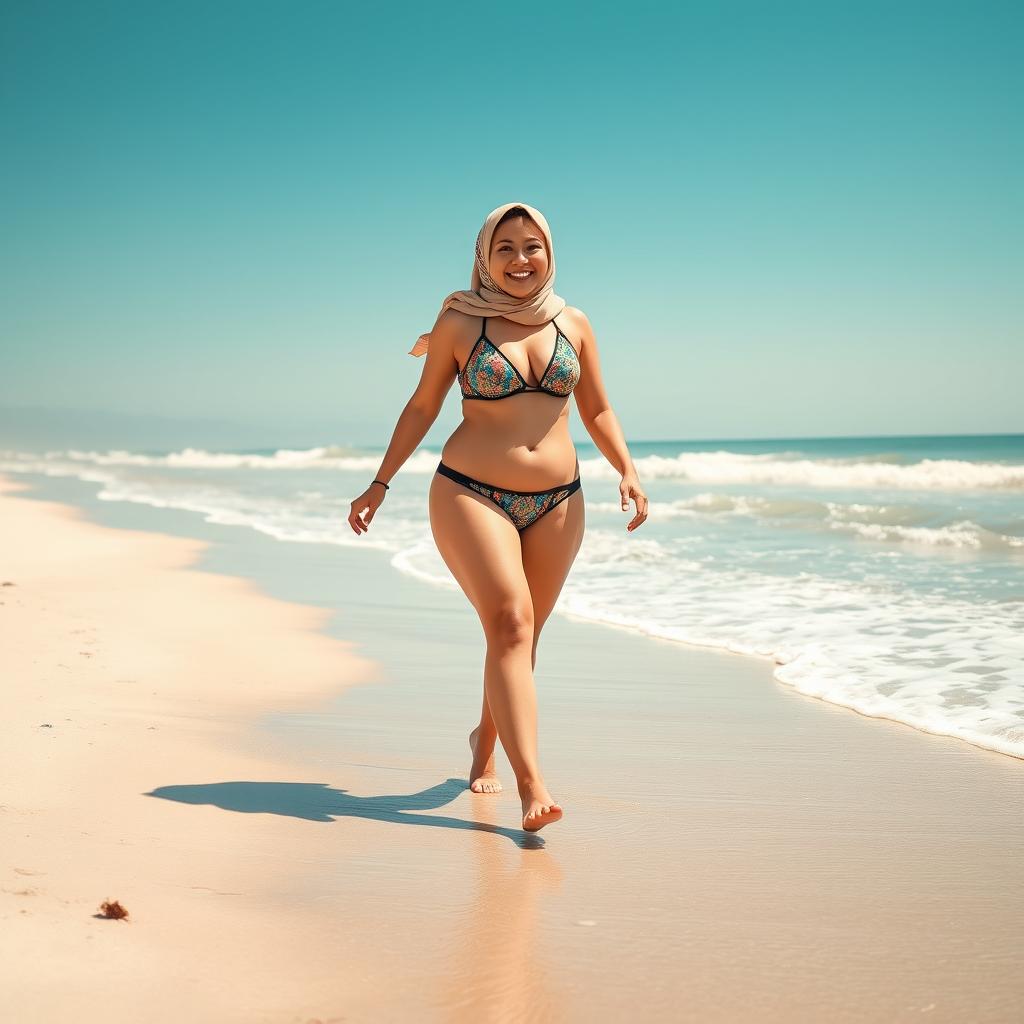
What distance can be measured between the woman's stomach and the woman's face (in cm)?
43

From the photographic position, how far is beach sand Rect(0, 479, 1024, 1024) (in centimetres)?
241

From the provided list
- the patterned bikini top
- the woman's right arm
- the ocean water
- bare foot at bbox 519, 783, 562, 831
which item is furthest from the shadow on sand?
the ocean water

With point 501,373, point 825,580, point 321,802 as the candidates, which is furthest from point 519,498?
point 825,580

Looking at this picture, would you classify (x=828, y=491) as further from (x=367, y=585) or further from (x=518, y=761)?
(x=518, y=761)

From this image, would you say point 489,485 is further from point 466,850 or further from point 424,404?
point 466,850

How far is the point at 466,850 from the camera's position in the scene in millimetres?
3426

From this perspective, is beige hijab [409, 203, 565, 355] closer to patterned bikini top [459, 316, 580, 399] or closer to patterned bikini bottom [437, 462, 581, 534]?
patterned bikini top [459, 316, 580, 399]

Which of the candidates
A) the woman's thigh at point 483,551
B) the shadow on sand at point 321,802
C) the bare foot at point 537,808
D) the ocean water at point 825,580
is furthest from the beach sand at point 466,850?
the woman's thigh at point 483,551

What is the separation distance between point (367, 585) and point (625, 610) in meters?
2.87

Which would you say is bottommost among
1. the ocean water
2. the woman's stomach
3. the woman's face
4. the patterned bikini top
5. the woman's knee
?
the ocean water

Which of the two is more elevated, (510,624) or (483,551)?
(483,551)

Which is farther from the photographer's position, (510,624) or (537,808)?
(510,624)

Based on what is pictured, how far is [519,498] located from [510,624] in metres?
0.49

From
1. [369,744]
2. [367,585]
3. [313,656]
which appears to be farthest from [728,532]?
[369,744]
